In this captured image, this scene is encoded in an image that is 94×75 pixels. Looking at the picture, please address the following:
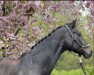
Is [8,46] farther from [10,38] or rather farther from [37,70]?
[37,70]

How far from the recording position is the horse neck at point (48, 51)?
7056 mm

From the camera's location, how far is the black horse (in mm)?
6922

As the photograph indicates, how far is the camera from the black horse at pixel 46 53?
6.92 meters

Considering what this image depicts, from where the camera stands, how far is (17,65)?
6945 mm

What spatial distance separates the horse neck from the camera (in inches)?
278

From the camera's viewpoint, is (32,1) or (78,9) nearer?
(32,1)

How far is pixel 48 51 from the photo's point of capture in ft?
23.5

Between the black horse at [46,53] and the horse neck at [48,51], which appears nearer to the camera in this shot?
the black horse at [46,53]

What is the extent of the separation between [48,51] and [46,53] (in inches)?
2.3

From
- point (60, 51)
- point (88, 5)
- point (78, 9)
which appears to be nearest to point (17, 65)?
point (60, 51)

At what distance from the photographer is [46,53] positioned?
7141mm

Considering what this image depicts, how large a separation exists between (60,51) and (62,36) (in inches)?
12.0

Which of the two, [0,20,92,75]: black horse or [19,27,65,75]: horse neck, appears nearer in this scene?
[0,20,92,75]: black horse

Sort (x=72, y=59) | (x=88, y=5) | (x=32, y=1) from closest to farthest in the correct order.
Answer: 1. (x=32, y=1)
2. (x=88, y=5)
3. (x=72, y=59)
